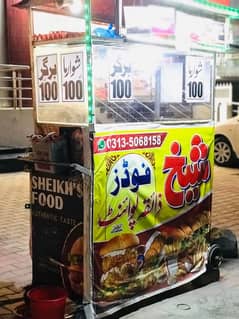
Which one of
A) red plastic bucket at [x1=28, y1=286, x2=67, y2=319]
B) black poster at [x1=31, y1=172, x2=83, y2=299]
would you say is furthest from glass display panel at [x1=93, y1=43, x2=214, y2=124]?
red plastic bucket at [x1=28, y1=286, x2=67, y2=319]

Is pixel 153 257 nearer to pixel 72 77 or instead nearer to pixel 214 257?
pixel 214 257

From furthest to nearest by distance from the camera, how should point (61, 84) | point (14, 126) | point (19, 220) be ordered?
1. point (14, 126)
2. point (19, 220)
3. point (61, 84)

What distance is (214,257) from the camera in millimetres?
4348

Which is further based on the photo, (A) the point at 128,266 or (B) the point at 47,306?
(A) the point at 128,266

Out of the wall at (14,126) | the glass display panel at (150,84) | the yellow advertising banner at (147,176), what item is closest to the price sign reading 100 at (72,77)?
the glass display panel at (150,84)

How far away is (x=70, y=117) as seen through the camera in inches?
138

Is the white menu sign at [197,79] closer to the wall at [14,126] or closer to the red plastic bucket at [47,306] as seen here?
the red plastic bucket at [47,306]

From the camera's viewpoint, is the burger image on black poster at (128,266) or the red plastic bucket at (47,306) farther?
the burger image on black poster at (128,266)

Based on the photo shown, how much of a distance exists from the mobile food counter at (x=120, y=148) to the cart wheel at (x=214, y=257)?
0.10m

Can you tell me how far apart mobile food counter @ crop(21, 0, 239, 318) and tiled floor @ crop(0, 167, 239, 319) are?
45cm

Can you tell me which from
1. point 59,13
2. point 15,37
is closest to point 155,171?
point 59,13

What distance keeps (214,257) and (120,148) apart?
61.5 inches

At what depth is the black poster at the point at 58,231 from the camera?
3.46 metres

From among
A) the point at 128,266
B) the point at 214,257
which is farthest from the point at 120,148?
the point at 214,257
